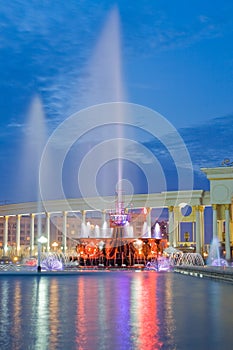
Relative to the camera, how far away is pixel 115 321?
438 inches

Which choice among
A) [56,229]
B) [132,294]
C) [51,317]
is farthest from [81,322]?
[56,229]

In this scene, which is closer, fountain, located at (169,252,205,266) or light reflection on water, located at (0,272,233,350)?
light reflection on water, located at (0,272,233,350)

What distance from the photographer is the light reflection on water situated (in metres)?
8.87

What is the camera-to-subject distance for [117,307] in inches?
533

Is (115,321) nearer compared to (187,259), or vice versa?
(115,321)

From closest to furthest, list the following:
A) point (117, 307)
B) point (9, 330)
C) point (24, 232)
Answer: point (9, 330) < point (117, 307) < point (24, 232)

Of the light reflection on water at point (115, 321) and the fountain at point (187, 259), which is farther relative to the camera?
the fountain at point (187, 259)

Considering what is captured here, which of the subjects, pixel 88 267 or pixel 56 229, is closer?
pixel 88 267

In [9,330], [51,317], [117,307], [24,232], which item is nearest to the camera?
[9,330]

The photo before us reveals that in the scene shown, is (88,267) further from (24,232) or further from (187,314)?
(24,232)

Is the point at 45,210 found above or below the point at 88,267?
above

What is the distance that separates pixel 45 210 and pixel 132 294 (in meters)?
51.9

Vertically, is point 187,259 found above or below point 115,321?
above

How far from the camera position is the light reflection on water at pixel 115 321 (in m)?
8.87
